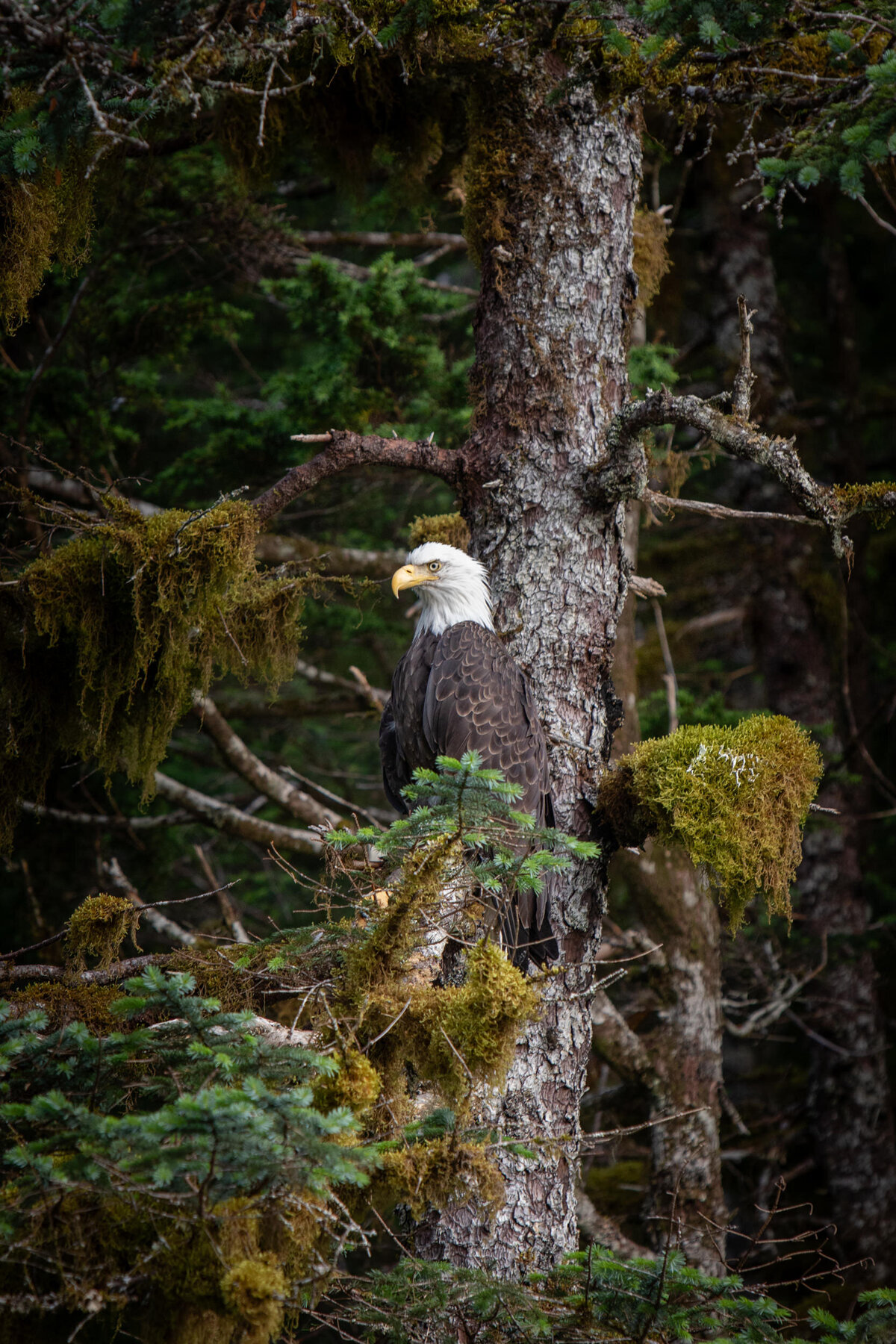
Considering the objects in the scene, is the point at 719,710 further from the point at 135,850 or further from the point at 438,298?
the point at 135,850

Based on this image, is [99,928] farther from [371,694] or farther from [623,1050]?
[623,1050]

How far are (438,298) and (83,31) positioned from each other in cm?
345

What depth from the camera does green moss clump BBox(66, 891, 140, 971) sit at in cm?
366

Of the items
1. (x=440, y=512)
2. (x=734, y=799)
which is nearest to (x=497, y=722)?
(x=734, y=799)

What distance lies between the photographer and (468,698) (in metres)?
4.42

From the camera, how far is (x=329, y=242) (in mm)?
7715

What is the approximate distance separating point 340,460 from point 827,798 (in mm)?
5680

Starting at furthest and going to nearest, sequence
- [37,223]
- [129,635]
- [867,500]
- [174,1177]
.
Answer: [129,635] < [37,223] < [867,500] < [174,1177]

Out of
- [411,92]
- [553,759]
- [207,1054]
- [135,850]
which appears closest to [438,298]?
[411,92]

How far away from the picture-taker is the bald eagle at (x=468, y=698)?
427cm

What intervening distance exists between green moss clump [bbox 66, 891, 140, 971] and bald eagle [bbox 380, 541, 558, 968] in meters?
1.34

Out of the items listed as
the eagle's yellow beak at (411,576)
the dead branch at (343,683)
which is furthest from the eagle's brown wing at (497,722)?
the dead branch at (343,683)

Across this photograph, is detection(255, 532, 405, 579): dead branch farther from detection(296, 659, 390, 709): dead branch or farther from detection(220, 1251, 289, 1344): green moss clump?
detection(220, 1251, 289, 1344): green moss clump

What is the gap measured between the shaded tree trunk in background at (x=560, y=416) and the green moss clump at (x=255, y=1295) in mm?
2067
